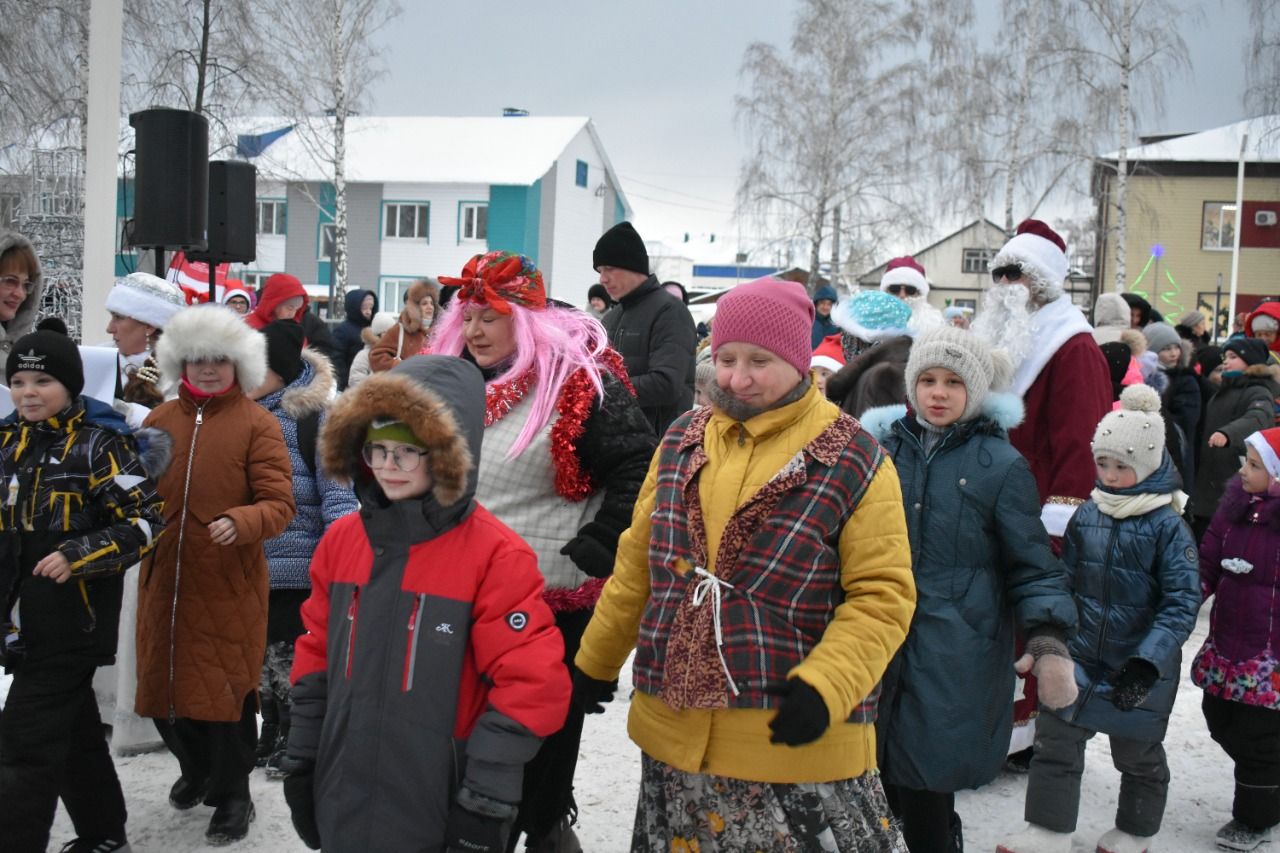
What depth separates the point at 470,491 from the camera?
2.69 m

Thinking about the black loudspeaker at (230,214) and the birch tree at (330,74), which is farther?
the birch tree at (330,74)

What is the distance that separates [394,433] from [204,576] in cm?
163

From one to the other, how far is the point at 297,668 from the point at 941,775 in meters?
1.82

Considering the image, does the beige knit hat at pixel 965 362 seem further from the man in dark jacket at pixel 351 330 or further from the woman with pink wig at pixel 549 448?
the man in dark jacket at pixel 351 330

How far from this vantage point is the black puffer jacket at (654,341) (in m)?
5.79

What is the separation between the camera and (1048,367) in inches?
172

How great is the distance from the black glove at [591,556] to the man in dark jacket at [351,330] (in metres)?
8.28

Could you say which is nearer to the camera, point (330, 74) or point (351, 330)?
point (351, 330)

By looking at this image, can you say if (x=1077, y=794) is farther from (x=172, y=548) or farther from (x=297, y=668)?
(x=172, y=548)

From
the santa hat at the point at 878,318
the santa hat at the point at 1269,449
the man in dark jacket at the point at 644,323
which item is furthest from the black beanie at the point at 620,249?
the santa hat at the point at 1269,449

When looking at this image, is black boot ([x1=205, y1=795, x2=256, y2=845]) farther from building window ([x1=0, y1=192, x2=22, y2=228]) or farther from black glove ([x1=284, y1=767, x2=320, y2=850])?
building window ([x1=0, y1=192, x2=22, y2=228])

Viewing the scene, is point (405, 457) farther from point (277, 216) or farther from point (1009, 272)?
point (277, 216)

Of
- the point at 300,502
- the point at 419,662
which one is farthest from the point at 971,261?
the point at 419,662

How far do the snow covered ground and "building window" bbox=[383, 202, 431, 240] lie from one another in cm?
3356
